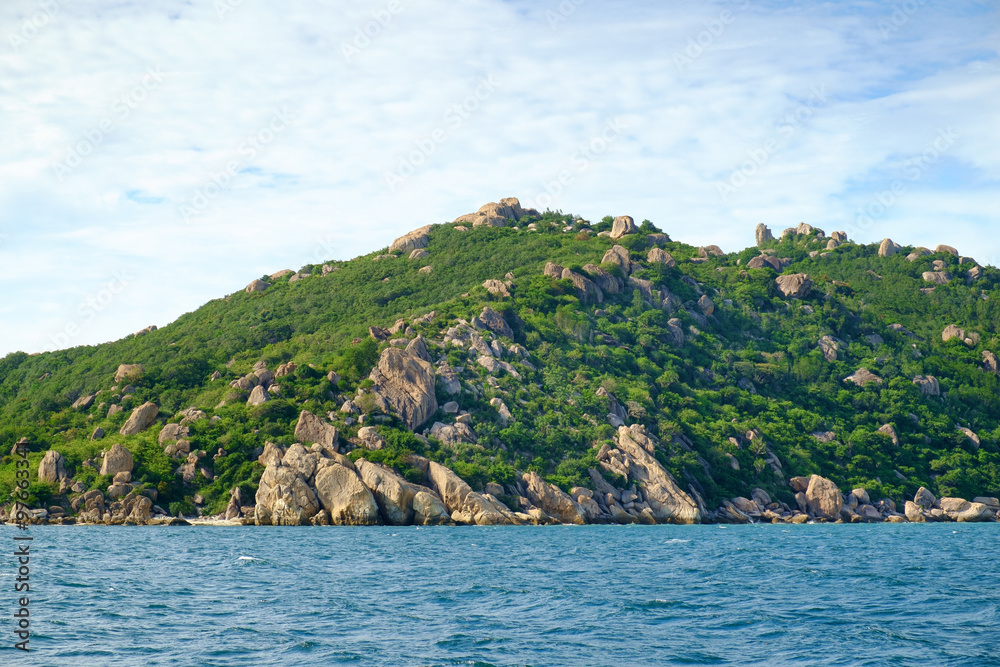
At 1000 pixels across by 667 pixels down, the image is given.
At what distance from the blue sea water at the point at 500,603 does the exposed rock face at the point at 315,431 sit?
2362 cm

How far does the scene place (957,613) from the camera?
94.0 ft

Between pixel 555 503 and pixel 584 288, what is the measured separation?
48.7m

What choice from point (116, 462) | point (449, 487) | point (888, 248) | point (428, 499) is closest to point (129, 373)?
point (116, 462)

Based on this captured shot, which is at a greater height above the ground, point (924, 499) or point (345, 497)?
point (345, 497)

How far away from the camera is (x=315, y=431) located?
7862cm

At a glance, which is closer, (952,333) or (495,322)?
(495,322)

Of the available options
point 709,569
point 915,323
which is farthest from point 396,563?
point 915,323

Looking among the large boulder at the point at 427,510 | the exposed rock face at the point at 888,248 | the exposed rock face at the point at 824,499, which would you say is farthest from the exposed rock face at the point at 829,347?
the large boulder at the point at 427,510

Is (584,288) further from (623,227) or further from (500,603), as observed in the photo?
(500,603)

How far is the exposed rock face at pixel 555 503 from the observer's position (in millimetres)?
76875

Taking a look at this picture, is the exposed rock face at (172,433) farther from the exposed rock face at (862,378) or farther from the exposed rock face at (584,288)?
the exposed rock face at (862,378)

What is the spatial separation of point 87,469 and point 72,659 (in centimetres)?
6272

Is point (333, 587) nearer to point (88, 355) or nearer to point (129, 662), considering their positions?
point (129, 662)

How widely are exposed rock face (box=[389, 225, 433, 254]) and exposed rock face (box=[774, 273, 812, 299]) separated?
204 ft
